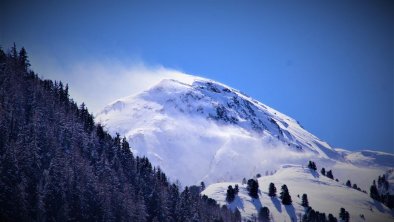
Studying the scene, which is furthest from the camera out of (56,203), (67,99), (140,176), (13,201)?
(67,99)

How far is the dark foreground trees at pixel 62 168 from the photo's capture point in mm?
105125

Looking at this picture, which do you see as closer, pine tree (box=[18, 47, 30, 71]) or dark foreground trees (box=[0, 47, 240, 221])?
dark foreground trees (box=[0, 47, 240, 221])

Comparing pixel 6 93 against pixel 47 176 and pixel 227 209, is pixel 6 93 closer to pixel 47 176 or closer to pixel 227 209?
pixel 47 176

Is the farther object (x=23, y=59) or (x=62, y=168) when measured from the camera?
(x=23, y=59)

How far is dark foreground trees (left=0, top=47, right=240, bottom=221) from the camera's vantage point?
105125mm

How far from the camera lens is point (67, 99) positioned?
171750mm

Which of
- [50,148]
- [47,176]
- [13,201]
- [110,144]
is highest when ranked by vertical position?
[110,144]

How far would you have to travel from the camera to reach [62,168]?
11650cm

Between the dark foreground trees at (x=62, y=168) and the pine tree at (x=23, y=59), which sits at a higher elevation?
the pine tree at (x=23, y=59)

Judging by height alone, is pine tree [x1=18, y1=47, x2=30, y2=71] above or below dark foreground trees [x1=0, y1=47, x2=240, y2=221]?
above

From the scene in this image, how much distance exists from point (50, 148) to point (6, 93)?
2409 centimetres

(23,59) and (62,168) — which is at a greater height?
(23,59)

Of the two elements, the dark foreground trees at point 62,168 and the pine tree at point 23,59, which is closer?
the dark foreground trees at point 62,168

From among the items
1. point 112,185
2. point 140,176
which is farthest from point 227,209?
point 112,185
